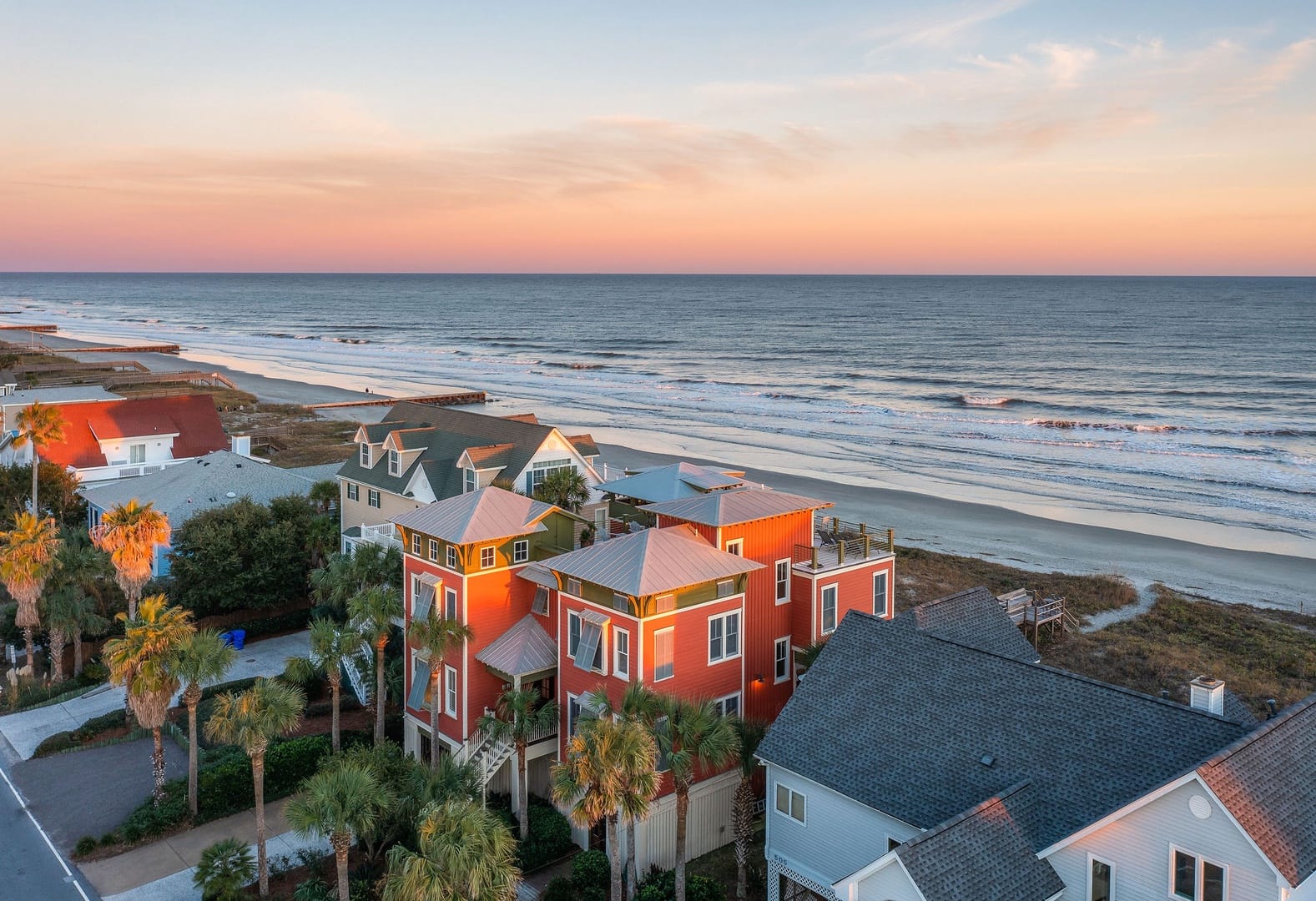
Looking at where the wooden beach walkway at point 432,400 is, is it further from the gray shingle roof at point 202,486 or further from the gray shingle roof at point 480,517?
the gray shingle roof at point 480,517

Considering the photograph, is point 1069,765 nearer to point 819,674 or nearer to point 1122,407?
point 819,674

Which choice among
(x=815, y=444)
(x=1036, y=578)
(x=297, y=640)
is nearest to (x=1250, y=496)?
(x=1036, y=578)

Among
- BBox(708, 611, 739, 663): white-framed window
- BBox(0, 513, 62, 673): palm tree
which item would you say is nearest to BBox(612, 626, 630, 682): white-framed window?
BBox(708, 611, 739, 663): white-framed window

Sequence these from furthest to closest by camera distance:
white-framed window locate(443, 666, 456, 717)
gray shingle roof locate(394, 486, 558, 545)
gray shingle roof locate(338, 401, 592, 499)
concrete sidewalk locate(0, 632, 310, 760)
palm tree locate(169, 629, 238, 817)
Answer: gray shingle roof locate(338, 401, 592, 499)
concrete sidewalk locate(0, 632, 310, 760)
white-framed window locate(443, 666, 456, 717)
gray shingle roof locate(394, 486, 558, 545)
palm tree locate(169, 629, 238, 817)

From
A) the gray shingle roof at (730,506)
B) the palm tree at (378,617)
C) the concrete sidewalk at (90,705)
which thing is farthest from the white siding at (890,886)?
the concrete sidewalk at (90,705)

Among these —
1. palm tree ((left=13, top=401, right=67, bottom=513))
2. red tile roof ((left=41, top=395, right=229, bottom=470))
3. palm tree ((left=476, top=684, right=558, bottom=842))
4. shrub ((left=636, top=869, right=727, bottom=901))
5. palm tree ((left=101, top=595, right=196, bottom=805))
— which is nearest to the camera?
shrub ((left=636, top=869, right=727, bottom=901))

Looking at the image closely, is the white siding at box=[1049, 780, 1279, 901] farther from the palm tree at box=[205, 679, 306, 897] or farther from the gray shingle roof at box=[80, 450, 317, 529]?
the gray shingle roof at box=[80, 450, 317, 529]
